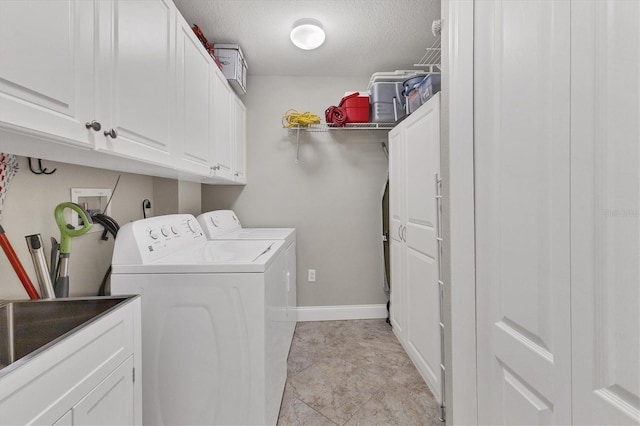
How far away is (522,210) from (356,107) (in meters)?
2.20

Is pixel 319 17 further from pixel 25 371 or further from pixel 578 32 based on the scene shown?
pixel 25 371

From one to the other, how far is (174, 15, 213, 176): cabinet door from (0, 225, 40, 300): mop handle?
73 centimetres

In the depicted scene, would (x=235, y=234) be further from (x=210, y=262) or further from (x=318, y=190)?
(x=210, y=262)

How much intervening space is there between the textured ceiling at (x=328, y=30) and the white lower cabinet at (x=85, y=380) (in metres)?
1.94

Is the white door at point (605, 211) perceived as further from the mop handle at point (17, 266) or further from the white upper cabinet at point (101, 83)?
the mop handle at point (17, 266)

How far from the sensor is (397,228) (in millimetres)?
2428

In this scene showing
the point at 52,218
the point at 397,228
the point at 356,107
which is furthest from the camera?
the point at 356,107

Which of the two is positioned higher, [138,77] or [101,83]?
[138,77]

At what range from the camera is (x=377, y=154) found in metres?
3.01

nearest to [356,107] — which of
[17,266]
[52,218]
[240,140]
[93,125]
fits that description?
[240,140]

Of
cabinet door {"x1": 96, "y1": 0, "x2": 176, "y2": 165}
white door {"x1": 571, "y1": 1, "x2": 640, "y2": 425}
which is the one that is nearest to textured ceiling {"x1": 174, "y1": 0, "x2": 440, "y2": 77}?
cabinet door {"x1": 96, "y1": 0, "x2": 176, "y2": 165}

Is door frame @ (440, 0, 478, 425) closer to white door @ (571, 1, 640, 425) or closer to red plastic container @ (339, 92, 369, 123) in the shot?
white door @ (571, 1, 640, 425)

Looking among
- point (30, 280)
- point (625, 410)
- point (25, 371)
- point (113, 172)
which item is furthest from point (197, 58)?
point (625, 410)

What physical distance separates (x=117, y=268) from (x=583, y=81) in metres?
1.73
